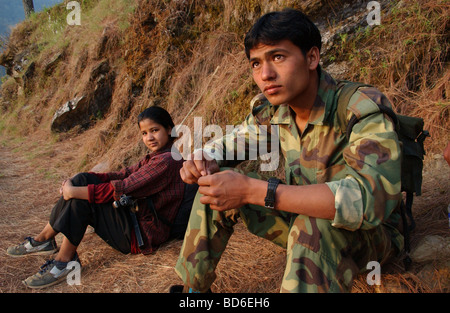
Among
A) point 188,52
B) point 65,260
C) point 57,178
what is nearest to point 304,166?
point 65,260

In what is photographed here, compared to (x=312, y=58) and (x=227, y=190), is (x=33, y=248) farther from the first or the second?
(x=312, y=58)

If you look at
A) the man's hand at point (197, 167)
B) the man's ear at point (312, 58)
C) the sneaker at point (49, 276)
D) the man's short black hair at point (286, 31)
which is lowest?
the sneaker at point (49, 276)

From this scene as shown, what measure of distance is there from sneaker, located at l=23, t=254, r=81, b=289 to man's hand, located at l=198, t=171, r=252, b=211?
160 cm

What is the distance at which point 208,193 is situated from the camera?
1.42 m

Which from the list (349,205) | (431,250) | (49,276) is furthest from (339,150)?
(49,276)

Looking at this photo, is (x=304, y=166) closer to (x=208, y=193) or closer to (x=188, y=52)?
(x=208, y=193)

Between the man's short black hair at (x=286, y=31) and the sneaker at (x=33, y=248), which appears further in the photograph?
the sneaker at (x=33, y=248)

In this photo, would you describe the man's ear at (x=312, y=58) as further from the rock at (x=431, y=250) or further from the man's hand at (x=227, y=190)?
the rock at (x=431, y=250)

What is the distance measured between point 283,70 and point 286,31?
181mm

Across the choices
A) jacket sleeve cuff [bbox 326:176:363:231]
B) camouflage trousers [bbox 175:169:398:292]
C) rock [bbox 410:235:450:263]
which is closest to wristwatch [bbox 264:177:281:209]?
camouflage trousers [bbox 175:169:398:292]

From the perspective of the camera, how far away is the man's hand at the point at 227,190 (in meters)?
1.36

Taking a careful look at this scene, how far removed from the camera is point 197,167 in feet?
5.23

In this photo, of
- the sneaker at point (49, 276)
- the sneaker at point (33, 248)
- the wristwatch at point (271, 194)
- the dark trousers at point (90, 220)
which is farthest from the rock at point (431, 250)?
the sneaker at point (33, 248)
